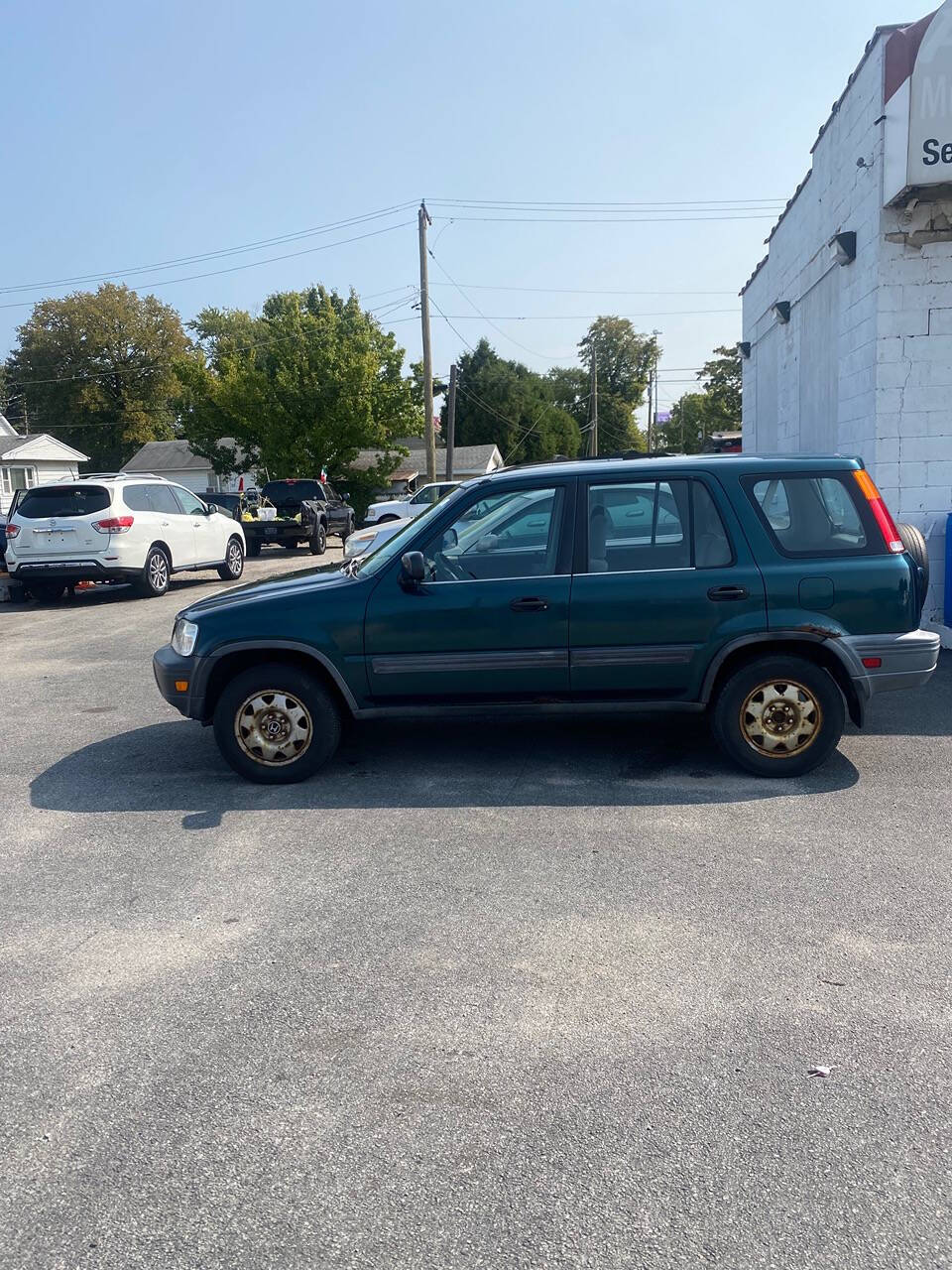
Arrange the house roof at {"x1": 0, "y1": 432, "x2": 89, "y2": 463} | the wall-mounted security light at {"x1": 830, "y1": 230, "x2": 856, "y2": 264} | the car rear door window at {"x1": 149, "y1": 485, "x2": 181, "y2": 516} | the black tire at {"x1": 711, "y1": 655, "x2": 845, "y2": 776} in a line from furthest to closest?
1. the house roof at {"x1": 0, "y1": 432, "x2": 89, "y2": 463}
2. the car rear door window at {"x1": 149, "y1": 485, "x2": 181, "y2": 516}
3. the wall-mounted security light at {"x1": 830, "y1": 230, "x2": 856, "y2": 264}
4. the black tire at {"x1": 711, "y1": 655, "x2": 845, "y2": 776}

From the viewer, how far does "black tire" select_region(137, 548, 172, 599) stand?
1636 cm

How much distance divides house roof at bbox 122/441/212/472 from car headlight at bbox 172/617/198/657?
67.4 meters

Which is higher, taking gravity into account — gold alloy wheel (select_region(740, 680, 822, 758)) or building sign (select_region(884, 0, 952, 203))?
building sign (select_region(884, 0, 952, 203))

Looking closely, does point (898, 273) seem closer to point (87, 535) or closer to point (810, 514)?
point (810, 514)

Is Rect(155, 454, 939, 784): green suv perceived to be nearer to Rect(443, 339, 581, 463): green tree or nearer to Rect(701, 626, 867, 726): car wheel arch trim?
Rect(701, 626, 867, 726): car wheel arch trim

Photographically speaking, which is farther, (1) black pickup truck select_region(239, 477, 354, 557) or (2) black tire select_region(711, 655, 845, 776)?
(1) black pickup truck select_region(239, 477, 354, 557)

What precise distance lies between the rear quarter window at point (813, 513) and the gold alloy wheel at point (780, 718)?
779 millimetres

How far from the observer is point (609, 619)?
19.7 feet

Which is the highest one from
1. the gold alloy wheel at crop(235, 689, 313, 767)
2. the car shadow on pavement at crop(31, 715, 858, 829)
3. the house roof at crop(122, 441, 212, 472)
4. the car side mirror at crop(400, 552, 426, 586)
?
the house roof at crop(122, 441, 212, 472)

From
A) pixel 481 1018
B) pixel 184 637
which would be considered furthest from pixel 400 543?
pixel 481 1018

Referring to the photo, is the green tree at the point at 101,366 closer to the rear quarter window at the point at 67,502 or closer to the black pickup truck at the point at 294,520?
the black pickup truck at the point at 294,520

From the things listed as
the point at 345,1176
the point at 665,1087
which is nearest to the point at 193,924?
the point at 345,1176

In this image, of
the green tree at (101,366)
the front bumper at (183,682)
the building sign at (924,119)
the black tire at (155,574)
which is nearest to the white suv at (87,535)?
the black tire at (155,574)

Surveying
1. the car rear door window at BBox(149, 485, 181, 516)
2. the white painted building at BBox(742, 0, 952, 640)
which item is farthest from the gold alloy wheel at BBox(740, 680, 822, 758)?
the car rear door window at BBox(149, 485, 181, 516)
